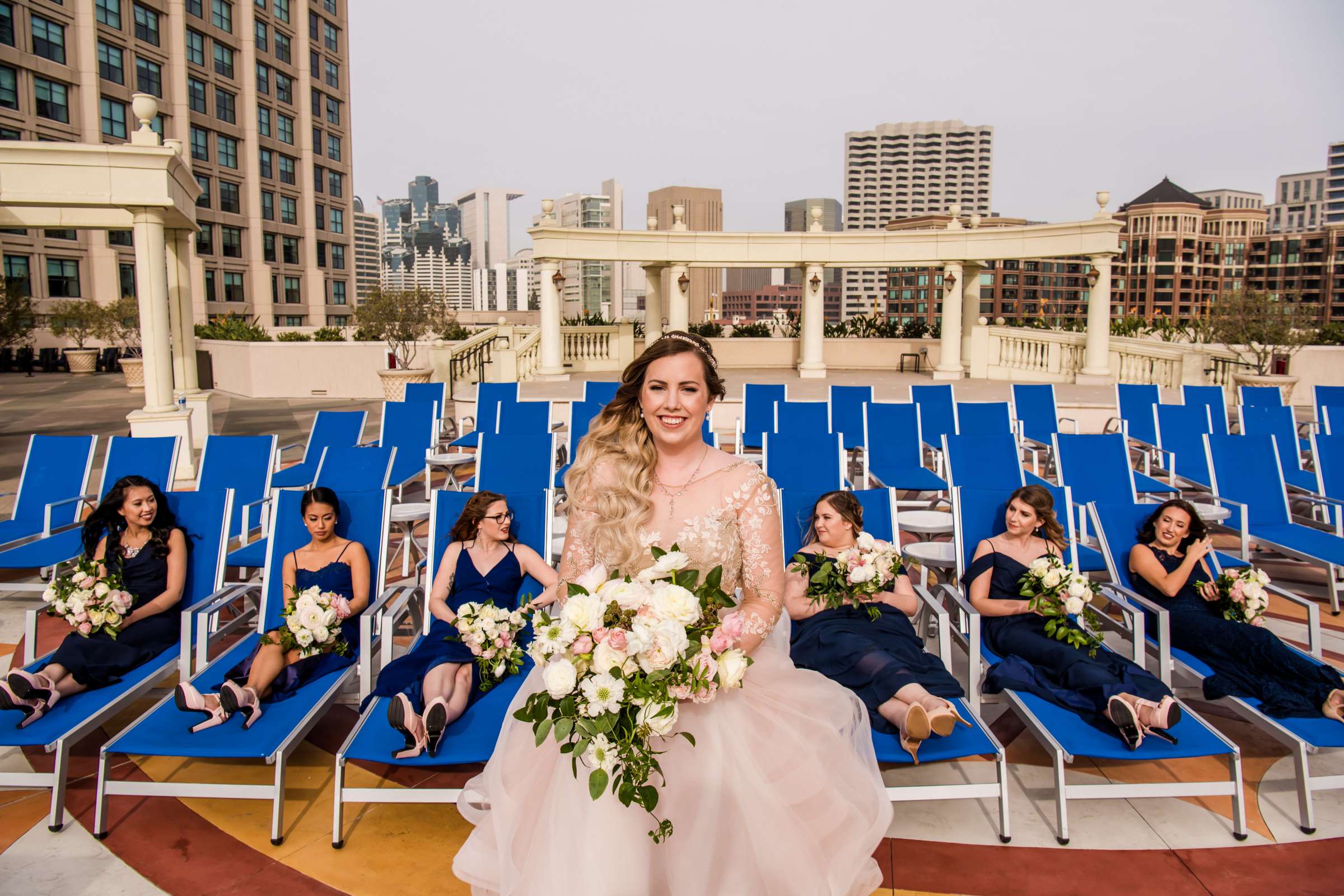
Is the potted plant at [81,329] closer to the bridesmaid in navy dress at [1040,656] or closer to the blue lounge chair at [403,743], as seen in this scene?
the blue lounge chair at [403,743]

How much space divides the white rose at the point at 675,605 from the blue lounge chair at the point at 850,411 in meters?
6.05

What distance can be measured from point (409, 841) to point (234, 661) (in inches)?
51.4

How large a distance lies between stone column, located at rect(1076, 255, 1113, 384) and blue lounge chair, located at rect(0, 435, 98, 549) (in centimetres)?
1664

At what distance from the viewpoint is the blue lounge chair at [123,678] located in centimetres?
344

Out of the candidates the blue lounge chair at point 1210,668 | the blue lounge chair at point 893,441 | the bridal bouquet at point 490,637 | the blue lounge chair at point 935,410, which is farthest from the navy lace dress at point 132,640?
the blue lounge chair at point 935,410

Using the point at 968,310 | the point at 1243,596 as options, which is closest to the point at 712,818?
the point at 1243,596

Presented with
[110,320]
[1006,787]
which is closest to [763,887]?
[1006,787]

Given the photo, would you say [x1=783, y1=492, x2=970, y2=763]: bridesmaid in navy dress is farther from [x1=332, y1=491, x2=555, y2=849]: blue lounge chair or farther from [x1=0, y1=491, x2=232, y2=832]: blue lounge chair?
[x1=0, y1=491, x2=232, y2=832]: blue lounge chair

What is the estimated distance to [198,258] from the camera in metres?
48.7

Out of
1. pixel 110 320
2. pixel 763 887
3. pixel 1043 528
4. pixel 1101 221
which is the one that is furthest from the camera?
pixel 110 320

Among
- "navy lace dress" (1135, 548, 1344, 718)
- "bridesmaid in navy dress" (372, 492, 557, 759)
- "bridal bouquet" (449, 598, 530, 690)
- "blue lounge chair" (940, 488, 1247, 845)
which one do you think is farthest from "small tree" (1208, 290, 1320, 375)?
"bridal bouquet" (449, 598, 530, 690)

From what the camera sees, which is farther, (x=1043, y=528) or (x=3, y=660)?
(x=3, y=660)

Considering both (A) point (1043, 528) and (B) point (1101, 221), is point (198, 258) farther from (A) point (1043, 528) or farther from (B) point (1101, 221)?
(A) point (1043, 528)

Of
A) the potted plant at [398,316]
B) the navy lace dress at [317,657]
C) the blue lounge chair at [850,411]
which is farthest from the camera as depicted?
the potted plant at [398,316]
